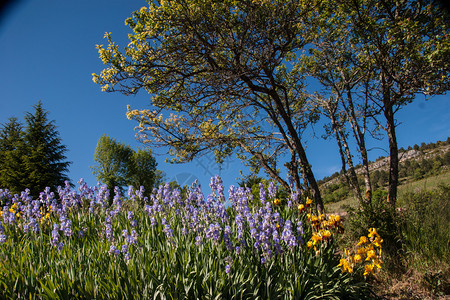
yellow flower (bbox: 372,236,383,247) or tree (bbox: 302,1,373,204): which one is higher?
tree (bbox: 302,1,373,204)

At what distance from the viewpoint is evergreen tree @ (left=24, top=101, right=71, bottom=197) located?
19.0m

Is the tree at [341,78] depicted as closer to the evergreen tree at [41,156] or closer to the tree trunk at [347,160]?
the tree trunk at [347,160]

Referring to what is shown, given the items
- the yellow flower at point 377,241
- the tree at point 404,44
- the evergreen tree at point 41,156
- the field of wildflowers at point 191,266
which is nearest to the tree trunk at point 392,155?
the tree at point 404,44

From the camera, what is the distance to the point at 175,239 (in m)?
3.60

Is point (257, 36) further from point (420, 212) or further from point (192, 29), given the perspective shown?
point (420, 212)

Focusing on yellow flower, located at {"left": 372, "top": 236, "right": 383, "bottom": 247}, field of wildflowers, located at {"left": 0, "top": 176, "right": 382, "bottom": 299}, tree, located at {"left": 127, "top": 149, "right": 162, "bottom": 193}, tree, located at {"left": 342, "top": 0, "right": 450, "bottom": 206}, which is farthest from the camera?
tree, located at {"left": 127, "top": 149, "right": 162, "bottom": 193}

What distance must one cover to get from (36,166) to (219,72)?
19.2 meters

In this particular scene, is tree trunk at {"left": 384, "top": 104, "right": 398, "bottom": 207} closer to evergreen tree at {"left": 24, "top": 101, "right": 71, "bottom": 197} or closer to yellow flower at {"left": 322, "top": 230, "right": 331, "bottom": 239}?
yellow flower at {"left": 322, "top": 230, "right": 331, "bottom": 239}

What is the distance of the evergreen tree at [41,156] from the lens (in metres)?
19.0

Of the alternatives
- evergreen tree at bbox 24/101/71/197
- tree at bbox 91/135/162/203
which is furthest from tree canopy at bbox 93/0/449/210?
tree at bbox 91/135/162/203

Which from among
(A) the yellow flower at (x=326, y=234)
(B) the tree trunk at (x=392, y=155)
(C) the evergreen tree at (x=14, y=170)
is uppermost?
(C) the evergreen tree at (x=14, y=170)

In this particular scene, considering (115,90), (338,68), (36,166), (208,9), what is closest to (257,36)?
(208,9)

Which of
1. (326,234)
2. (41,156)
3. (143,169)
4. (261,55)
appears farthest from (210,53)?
(143,169)

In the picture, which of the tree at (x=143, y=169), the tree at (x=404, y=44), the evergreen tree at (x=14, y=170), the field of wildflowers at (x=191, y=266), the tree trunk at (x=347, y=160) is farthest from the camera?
the tree at (x=143, y=169)
